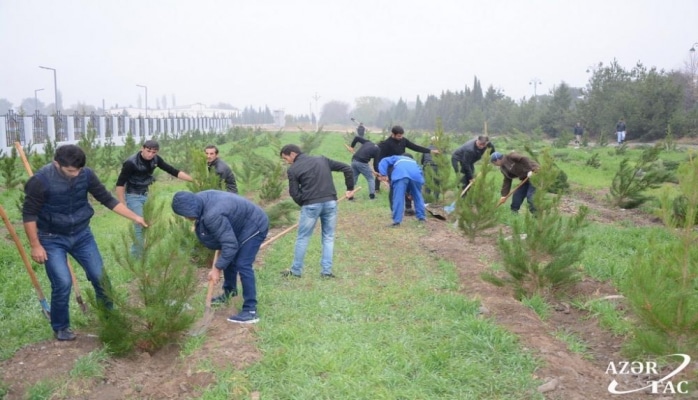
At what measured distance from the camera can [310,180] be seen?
603 centimetres

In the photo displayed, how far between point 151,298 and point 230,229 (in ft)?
2.70

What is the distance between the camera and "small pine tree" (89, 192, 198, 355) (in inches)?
156

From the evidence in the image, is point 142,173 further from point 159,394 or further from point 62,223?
point 159,394

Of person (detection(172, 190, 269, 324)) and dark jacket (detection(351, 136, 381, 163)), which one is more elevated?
dark jacket (detection(351, 136, 381, 163))

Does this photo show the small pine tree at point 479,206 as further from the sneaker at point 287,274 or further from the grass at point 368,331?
the sneaker at point 287,274

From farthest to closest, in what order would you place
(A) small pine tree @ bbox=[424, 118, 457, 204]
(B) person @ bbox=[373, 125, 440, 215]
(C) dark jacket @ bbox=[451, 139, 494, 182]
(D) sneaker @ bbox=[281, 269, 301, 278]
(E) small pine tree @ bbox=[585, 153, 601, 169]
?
(E) small pine tree @ bbox=[585, 153, 601, 169] → (A) small pine tree @ bbox=[424, 118, 457, 204] → (C) dark jacket @ bbox=[451, 139, 494, 182] → (B) person @ bbox=[373, 125, 440, 215] → (D) sneaker @ bbox=[281, 269, 301, 278]

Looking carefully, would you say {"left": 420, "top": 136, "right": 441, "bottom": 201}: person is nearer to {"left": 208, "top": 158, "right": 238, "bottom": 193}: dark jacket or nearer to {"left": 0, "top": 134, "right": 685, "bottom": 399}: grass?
{"left": 0, "top": 134, "right": 685, "bottom": 399}: grass

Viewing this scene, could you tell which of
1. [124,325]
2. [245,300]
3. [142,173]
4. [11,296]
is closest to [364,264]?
[245,300]

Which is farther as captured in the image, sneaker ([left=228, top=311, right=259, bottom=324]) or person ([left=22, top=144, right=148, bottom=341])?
sneaker ([left=228, top=311, right=259, bottom=324])

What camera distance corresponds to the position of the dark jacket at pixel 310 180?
6031mm

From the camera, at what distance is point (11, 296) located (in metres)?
5.41

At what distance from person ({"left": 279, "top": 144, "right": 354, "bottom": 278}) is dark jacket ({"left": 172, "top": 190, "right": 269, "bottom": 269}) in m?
1.12

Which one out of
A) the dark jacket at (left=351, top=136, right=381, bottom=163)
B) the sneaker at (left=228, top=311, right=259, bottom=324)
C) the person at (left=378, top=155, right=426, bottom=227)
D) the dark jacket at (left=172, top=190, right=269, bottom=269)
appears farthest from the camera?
the dark jacket at (left=351, top=136, right=381, bottom=163)

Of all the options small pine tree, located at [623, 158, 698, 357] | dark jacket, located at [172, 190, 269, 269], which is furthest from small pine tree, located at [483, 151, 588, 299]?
dark jacket, located at [172, 190, 269, 269]
